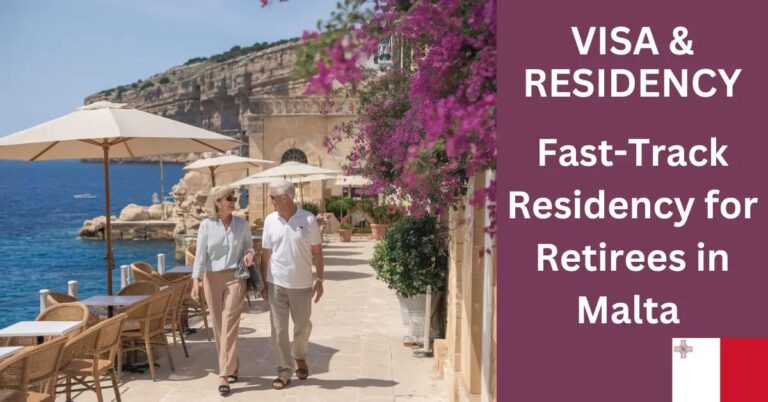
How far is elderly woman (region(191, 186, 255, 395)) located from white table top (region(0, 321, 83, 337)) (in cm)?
110

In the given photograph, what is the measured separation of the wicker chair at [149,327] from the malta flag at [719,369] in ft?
17.2

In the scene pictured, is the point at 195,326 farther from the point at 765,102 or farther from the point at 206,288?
the point at 765,102

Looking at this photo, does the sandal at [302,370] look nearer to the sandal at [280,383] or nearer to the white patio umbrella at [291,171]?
the sandal at [280,383]

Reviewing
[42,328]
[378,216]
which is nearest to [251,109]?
[378,216]

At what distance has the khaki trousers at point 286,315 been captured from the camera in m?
6.55

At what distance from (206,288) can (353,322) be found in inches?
135

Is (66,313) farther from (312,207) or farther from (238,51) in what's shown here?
(238,51)

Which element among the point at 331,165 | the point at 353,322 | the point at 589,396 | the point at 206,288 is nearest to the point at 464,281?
the point at 206,288

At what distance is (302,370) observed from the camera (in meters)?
6.93

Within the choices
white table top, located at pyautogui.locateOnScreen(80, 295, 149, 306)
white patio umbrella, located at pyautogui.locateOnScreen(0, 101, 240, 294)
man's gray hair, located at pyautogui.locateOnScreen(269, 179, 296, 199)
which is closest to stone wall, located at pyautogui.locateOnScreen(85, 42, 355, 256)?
man's gray hair, located at pyautogui.locateOnScreen(269, 179, 296, 199)

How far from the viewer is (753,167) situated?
2.34m

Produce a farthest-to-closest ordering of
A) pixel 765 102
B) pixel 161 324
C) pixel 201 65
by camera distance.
Answer: 1. pixel 201 65
2. pixel 161 324
3. pixel 765 102

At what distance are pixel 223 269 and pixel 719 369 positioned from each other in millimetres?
4900

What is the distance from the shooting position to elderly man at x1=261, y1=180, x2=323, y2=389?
646cm
